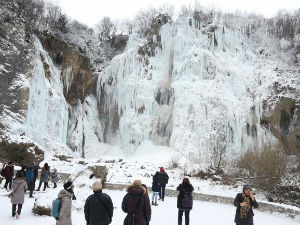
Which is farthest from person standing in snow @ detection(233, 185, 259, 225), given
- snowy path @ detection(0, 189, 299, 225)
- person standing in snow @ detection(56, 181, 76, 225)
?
snowy path @ detection(0, 189, 299, 225)

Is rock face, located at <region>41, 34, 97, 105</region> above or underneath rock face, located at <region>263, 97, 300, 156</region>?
above

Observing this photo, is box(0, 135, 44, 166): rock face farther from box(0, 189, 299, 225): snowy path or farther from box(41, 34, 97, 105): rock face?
box(41, 34, 97, 105): rock face

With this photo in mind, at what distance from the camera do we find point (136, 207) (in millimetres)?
5930

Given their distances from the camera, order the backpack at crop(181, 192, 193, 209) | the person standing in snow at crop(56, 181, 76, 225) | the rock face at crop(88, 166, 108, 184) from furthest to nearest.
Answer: the rock face at crop(88, 166, 108, 184) < the backpack at crop(181, 192, 193, 209) < the person standing in snow at crop(56, 181, 76, 225)

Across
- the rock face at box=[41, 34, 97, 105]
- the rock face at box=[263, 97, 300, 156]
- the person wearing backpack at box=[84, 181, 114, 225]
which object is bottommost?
the person wearing backpack at box=[84, 181, 114, 225]

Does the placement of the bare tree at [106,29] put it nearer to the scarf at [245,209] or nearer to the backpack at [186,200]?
the backpack at [186,200]

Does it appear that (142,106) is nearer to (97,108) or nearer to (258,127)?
(97,108)

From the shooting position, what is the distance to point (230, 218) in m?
12.2

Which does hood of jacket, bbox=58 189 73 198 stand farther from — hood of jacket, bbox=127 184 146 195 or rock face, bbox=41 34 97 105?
rock face, bbox=41 34 97 105

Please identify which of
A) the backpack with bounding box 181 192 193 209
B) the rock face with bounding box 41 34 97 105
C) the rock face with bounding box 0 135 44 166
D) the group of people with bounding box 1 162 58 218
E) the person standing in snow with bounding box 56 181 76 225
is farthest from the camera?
the rock face with bounding box 41 34 97 105

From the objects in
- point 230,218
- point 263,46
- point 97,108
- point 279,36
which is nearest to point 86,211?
point 230,218

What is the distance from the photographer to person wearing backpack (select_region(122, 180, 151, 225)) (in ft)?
19.4

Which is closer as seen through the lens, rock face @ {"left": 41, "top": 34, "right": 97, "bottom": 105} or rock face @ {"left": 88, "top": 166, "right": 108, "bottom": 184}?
rock face @ {"left": 88, "top": 166, "right": 108, "bottom": 184}

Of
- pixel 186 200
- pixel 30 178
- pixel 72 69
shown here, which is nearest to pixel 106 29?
pixel 72 69
